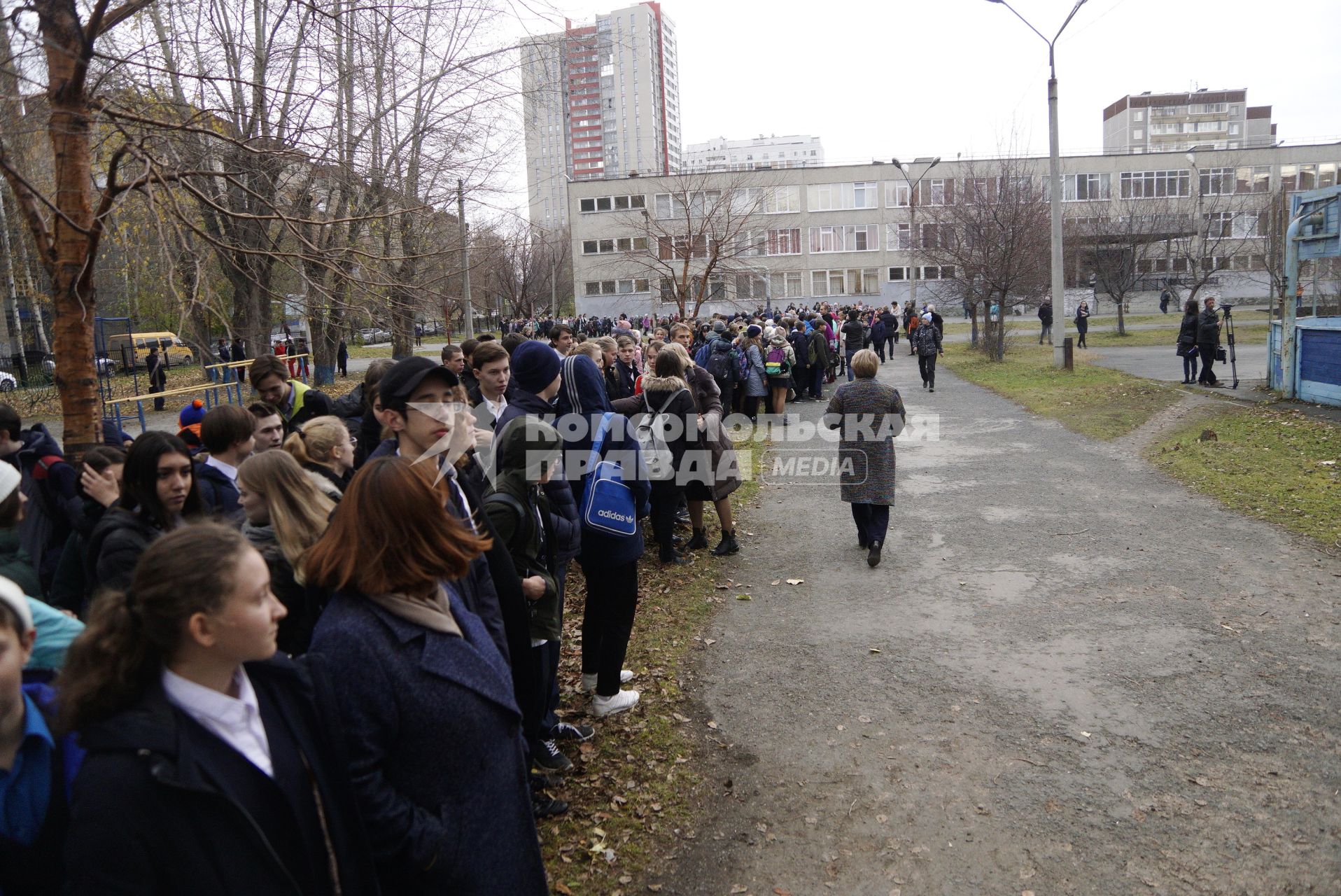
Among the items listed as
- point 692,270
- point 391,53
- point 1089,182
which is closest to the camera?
point 391,53

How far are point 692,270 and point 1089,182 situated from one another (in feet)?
138

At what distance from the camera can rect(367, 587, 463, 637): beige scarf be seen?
97.9 inches

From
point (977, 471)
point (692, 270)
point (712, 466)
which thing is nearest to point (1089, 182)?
point (692, 270)

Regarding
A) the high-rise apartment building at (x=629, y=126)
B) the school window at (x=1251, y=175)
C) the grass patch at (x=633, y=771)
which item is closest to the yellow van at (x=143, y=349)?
the high-rise apartment building at (x=629, y=126)

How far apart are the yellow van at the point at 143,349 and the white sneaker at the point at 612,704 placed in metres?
28.0

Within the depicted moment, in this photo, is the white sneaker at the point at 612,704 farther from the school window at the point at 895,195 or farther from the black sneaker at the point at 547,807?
the school window at the point at 895,195

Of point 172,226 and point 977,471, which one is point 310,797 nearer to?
point 172,226

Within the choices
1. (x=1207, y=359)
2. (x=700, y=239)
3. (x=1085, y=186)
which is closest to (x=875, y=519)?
(x=1207, y=359)

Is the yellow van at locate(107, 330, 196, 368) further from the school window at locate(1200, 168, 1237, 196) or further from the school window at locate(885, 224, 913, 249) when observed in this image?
the school window at locate(1200, 168, 1237, 196)

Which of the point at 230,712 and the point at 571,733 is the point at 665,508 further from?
the point at 230,712

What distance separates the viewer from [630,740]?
5.01 m

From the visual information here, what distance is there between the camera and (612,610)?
518 centimetres

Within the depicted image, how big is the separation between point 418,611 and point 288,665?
37 centimetres

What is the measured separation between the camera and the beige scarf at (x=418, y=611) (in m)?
2.49
